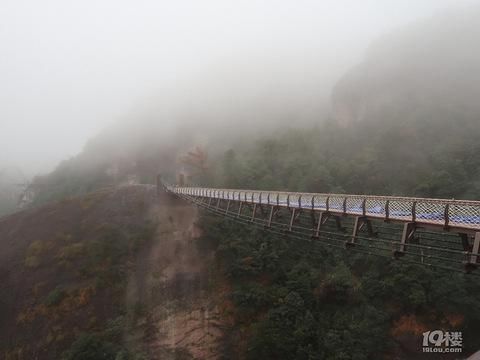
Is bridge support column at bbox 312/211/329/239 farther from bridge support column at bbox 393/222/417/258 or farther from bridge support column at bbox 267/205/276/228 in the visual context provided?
bridge support column at bbox 393/222/417/258

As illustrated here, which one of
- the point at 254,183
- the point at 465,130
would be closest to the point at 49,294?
the point at 254,183

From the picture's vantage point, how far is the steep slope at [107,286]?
84.3 feet

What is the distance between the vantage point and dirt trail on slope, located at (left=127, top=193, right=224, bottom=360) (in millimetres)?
26078

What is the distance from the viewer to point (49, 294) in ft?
96.1

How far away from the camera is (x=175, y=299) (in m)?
29.2

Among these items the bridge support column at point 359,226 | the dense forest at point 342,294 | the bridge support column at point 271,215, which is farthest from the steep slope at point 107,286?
the bridge support column at point 359,226

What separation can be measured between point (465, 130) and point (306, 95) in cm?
5688

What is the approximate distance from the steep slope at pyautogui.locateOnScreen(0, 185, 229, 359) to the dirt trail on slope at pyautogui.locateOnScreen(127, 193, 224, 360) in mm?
84

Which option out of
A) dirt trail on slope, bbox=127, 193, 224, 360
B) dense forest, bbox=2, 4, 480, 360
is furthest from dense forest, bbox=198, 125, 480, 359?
dirt trail on slope, bbox=127, 193, 224, 360

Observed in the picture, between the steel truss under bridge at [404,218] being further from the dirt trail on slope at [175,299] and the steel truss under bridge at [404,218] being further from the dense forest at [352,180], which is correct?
the dirt trail on slope at [175,299]

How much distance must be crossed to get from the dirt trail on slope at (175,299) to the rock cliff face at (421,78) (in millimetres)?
44838

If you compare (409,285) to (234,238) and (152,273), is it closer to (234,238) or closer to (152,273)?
(234,238)

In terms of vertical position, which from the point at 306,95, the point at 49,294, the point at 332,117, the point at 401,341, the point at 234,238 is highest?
the point at 306,95

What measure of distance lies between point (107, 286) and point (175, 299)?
6.94m
